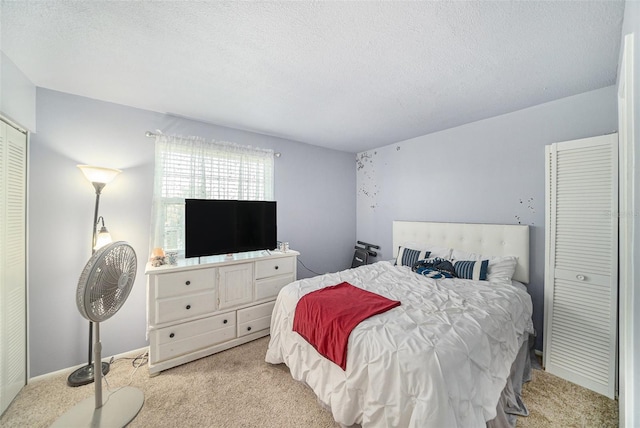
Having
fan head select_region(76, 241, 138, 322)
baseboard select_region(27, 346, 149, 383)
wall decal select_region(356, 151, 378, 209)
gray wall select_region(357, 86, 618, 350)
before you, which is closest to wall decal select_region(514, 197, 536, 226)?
gray wall select_region(357, 86, 618, 350)

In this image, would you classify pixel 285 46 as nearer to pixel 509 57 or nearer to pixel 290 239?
pixel 509 57

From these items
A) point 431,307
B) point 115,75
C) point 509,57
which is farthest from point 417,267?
point 115,75

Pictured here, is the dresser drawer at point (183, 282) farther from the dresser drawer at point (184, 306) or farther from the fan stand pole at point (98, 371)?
the fan stand pole at point (98, 371)

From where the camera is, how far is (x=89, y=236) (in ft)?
7.47

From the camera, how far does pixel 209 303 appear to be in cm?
241

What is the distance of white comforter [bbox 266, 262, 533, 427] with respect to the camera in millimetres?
1188

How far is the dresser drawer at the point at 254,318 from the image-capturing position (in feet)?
8.48

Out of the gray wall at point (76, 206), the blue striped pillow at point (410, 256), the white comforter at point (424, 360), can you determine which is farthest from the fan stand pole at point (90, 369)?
the blue striped pillow at point (410, 256)

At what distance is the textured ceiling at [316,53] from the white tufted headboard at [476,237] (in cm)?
133

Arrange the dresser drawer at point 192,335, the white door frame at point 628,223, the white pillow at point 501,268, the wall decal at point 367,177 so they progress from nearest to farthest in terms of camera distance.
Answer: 1. the white door frame at point 628,223
2. the dresser drawer at point 192,335
3. the white pillow at point 501,268
4. the wall decal at point 367,177

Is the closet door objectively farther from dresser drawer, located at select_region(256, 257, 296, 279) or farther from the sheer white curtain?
dresser drawer, located at select_region(256, 257, 296, 279)

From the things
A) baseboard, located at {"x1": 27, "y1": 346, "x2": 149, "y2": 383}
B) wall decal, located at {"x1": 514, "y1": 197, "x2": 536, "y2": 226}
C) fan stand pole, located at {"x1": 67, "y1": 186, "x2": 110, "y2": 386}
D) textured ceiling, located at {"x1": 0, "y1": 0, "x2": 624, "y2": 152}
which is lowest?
baseboard, located at {"x1": 27, "y1": 346, "x2": 149, "y2": 383}

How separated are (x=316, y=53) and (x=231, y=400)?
8.63 feet

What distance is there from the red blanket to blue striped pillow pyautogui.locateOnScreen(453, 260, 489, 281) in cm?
116
